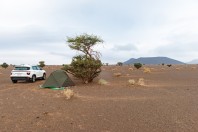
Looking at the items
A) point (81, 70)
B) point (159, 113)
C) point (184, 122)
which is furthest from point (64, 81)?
point (184, 122)

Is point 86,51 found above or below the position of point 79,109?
above

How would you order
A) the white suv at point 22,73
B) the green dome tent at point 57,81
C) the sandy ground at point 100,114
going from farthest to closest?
the white suv at point 22,73
the green dome tent at point 57,81
the sandy ground at point 100,114

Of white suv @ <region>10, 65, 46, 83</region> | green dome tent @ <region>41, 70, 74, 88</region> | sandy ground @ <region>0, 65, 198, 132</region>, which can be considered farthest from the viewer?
white suv @ <region>10, 65, 46, 83</region>

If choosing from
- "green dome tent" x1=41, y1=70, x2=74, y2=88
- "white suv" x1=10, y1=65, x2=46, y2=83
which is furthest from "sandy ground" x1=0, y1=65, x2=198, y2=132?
"white suv" x1=10, y1=65, x2=46, y2=83

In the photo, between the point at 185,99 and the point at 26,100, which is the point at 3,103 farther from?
the point at 185,99

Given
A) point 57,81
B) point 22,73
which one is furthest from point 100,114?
point 22,73

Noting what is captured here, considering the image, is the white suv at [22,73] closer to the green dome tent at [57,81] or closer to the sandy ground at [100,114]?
the green dome tent at [57,81]

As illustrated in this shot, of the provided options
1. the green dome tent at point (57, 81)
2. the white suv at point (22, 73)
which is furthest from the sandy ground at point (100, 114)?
the white suv at point (22, 73)

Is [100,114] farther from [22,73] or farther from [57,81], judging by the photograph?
[22,73]

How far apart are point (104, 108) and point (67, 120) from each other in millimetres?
2955

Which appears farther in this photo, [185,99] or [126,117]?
[185,99]

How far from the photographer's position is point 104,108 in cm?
1570

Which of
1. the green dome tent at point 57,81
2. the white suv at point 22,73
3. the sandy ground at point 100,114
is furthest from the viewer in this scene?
the white suv at point 22,73

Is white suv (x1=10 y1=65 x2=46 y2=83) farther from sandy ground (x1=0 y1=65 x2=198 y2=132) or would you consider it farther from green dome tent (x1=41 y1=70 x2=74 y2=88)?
sandy ground (x1=0 y1=65 x2=198 y2=132)
